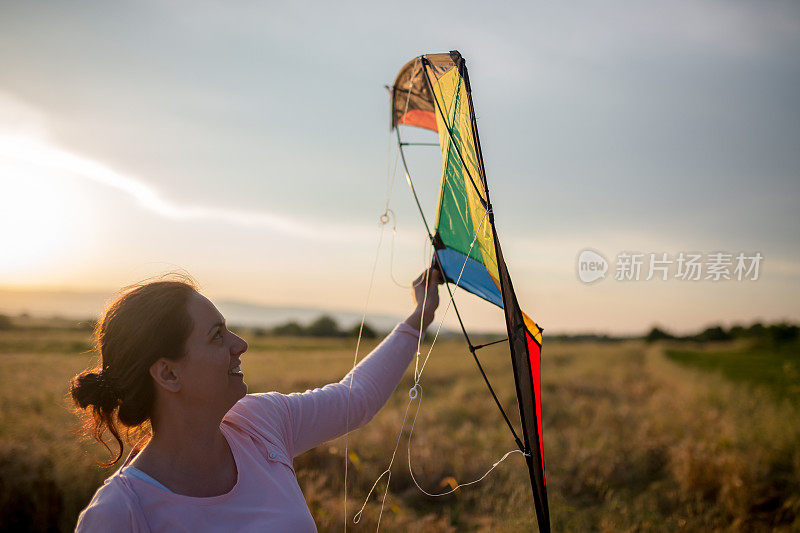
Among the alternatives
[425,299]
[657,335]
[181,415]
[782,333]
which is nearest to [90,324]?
[181,415]

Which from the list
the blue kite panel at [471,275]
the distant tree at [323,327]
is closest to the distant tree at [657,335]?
the distant tree at [323,327]

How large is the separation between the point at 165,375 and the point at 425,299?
4.47 ft

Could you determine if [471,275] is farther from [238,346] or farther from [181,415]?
[181,415]

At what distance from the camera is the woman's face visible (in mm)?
1861

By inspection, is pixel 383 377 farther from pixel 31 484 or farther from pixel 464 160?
pixel 31 484

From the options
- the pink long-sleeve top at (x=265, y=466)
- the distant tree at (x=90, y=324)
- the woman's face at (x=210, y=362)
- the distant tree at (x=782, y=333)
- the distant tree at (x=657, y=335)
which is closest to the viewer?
the pink long-sleeve top at (x=265, y=466)

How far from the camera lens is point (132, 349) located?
181 centimetres

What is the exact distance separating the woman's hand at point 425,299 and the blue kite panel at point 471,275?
10 centimetres

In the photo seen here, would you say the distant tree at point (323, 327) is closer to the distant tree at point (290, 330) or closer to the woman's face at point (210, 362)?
the distant tree at point (290, 330)

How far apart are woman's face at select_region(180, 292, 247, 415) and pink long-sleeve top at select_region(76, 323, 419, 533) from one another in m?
0.23

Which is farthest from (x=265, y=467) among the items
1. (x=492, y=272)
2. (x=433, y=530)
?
(x=433, y=530)

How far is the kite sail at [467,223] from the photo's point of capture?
6.84 feet

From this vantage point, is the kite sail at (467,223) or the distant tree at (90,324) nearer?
the kite sail at (467,223)

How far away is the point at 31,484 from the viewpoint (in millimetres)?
4805
